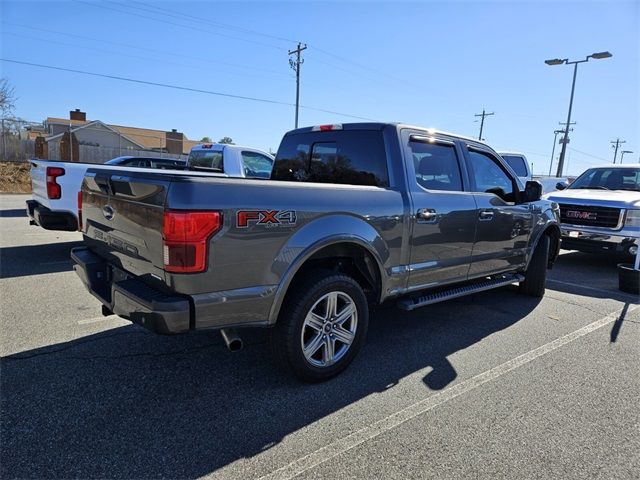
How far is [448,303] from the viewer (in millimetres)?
5555

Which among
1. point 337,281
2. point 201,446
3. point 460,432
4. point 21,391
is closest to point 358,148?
point 337,281

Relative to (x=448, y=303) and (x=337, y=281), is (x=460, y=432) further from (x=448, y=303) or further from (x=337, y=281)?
(x=448, y=303)

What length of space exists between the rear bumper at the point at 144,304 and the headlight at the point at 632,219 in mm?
7869

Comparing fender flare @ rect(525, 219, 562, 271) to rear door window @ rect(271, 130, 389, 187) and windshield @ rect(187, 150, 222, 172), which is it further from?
windshield @ rect(187, 150, 222, 172)

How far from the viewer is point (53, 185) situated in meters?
6.47

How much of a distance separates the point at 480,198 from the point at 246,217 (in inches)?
113

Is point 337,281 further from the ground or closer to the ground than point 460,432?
further from the ground

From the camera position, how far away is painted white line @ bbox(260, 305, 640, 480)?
2.41m

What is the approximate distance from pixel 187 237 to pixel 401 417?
5.92 feet

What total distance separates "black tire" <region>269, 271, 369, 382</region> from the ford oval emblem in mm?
1431

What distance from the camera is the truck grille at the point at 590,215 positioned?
7.75 m

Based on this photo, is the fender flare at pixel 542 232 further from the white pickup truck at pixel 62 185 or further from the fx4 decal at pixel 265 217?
the white pickup truck at pixel 62 185

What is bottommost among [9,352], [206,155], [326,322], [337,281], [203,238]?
[9,352]

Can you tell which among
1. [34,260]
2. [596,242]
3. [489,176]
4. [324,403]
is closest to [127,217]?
[324,403]
